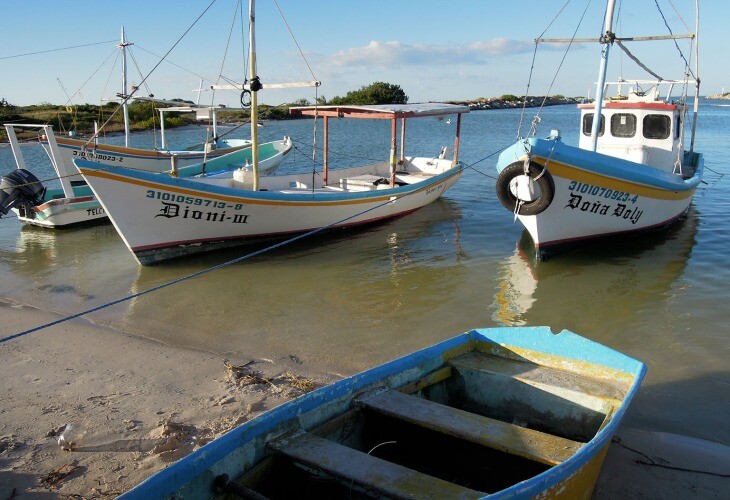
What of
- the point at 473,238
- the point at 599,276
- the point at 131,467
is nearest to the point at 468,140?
the point at 473,238

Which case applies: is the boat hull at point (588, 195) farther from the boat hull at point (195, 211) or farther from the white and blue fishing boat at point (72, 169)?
the white and blue fishing boat at point (72, 169)

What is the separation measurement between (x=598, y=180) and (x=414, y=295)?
3.83 m

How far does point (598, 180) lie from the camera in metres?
10.1

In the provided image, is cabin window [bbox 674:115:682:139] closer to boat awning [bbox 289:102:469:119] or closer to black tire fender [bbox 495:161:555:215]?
black tire fender [bbox 495:161:555:215]

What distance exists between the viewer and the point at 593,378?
4.79m

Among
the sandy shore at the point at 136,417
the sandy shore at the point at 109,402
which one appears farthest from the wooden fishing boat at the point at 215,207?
the sandy shore at the point at 136,417

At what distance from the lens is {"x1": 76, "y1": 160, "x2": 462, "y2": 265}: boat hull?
9.98 meters

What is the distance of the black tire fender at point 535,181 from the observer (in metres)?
9.66

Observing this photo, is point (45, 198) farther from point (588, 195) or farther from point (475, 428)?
point (475, 428)

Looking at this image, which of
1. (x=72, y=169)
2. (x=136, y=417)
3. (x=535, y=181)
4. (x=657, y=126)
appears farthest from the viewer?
(x=72, y=169)

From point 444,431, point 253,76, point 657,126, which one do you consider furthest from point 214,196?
point 657,126

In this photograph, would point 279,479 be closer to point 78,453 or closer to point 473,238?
point 78,453

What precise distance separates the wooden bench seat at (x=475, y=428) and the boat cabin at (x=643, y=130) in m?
10.0

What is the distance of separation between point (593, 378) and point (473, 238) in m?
8.53
